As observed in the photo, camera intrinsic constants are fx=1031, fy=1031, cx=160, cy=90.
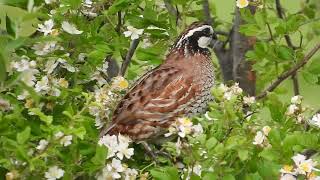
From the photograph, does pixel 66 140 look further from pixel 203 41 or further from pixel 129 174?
pixel 203 41

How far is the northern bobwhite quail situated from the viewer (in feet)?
→ 14.1

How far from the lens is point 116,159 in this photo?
3.60 m

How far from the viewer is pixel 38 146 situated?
343 cm

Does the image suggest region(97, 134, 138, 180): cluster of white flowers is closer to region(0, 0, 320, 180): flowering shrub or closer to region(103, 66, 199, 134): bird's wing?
region(0, 0, 320, 180): flowering shrub

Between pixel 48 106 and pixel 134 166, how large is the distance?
40 centimetres

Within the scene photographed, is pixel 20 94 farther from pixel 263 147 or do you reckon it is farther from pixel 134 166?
pixel 263 147

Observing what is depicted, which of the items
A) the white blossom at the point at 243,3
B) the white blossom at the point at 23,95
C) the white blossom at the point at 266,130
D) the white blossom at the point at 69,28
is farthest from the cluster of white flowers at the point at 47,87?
the white blossom at the point at 243,3

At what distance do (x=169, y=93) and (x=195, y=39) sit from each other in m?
0.49

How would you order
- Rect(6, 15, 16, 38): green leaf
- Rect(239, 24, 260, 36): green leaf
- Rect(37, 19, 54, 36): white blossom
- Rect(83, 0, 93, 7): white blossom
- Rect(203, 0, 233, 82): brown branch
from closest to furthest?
1. Rect(6, 15, 16, 38): green leaf
2. Rect(37, 19, 54, 36): white blossom
3. Rect(83, 0, 93, 7): white blossom
4. Rect(239, 24, 260, 36): green leaf
5. Rect(203, 0, 233, 82): brown branch

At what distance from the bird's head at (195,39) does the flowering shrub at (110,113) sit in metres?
0.09

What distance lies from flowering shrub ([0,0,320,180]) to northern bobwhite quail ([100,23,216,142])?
7cm

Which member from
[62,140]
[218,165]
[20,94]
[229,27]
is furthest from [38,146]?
[229,27]

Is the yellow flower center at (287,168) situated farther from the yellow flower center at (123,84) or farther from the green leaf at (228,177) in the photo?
the yellow flower center at (123,84)

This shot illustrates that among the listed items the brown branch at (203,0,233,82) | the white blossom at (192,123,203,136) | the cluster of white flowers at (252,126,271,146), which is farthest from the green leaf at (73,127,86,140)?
the brown branch at (203,0,233,82)
